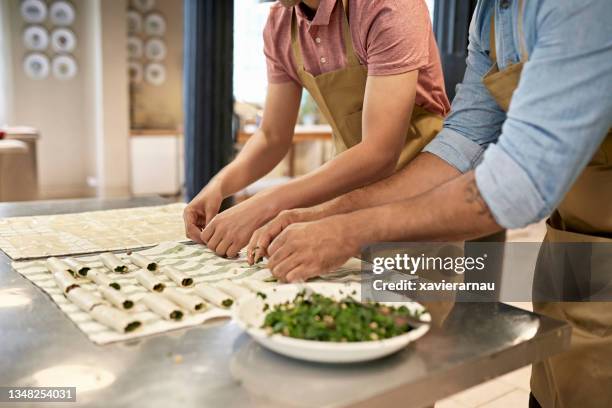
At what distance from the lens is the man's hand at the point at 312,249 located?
1145mm

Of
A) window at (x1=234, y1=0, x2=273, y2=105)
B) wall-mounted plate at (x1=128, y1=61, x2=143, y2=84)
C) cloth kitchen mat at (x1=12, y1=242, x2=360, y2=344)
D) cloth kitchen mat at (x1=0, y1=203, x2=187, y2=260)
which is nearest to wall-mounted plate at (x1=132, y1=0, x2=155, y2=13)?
wall-mounted plate at (x1=128, y1=61, x2=143, y2=84)

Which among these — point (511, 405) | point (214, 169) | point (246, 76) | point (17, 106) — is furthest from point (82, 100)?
point (511, 405)

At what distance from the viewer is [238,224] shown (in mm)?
1413

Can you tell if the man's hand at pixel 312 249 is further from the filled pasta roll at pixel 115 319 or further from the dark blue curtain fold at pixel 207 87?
the dark blue curtain fold at pixel 207 87

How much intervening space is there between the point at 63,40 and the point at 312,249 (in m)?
7.13

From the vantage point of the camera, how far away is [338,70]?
1695 mm

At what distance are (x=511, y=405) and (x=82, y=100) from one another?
21.7 ft

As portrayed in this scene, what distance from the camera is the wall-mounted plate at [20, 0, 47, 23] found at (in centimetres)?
716

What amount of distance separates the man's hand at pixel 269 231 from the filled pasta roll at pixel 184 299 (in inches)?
8.7

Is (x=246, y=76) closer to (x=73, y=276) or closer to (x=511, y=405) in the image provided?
(x=511, y=405)

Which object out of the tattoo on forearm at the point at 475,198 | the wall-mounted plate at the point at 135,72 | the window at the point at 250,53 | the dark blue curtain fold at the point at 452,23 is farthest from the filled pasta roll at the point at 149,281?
Answer: the wall-mounted plate at the point at 135,72

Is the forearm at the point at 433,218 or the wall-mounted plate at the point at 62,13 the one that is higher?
the wall-mounted plate at the point at 62,13

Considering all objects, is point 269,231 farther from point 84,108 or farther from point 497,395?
point 84,108

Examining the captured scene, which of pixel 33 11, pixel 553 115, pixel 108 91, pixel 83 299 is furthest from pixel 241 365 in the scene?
pixel 33 11
